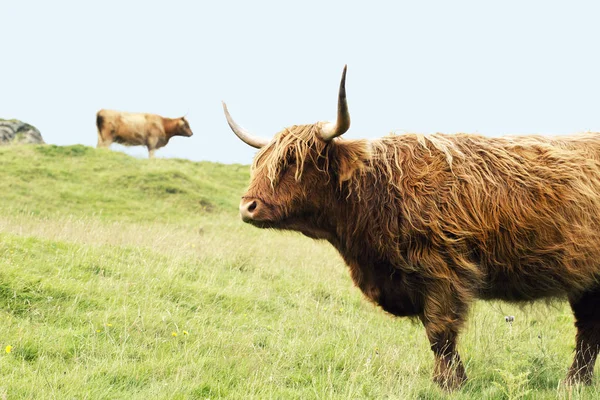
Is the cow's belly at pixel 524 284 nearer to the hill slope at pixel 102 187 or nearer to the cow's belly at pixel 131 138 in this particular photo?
the hill slope at pixel 102 187

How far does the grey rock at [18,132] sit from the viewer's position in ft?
85.3

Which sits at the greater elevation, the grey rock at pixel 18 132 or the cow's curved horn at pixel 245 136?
the cow's curved horn at pixel 245 136

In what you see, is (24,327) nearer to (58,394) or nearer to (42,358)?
(42,358)

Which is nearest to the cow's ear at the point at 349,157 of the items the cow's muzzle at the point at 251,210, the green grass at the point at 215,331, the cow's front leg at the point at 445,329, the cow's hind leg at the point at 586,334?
the cow's muzzle at the point at 251,210

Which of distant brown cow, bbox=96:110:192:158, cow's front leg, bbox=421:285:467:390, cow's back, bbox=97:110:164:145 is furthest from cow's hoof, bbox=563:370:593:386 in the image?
cow's back, bbox=97:110:164:145

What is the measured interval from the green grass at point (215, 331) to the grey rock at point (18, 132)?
1753 centimetres

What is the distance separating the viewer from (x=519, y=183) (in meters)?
4.70

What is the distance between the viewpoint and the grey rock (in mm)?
26000

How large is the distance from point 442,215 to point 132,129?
24.4m

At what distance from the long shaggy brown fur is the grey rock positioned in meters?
23.9

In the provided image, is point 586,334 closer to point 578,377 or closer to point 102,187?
point 578,377

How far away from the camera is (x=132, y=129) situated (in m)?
27.2

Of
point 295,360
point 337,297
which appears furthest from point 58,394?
point 337,297

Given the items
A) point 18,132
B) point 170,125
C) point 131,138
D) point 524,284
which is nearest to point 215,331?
point 524,284
